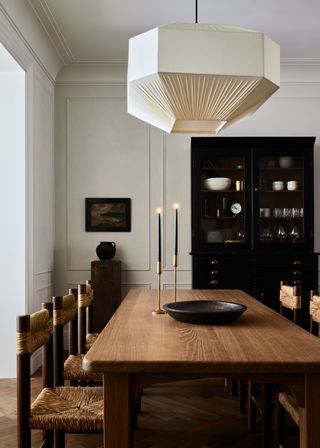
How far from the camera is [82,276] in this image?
5.93m

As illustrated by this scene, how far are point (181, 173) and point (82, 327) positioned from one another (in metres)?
3.00

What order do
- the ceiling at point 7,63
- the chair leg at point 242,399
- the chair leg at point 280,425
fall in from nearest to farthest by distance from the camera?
the chair leg at point 280,425
the chair leg at point 242,399
the ceiling at point 7,63

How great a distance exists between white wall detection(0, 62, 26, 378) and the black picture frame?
132 cm

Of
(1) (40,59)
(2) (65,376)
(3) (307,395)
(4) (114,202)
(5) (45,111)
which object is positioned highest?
(1) (40,59)

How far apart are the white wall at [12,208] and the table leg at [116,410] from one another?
2.97 metres

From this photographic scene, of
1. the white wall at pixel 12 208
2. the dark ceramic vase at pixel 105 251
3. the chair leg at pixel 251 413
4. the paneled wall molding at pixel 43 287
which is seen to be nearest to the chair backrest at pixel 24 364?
the chair leg at pixel 251 413

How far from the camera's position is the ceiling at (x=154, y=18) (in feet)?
14.6

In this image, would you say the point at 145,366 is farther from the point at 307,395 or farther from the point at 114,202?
the point at 114,202

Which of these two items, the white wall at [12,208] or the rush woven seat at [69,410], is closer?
the rush woven seat at [69,410]

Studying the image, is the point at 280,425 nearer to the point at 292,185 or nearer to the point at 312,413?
the point at 312,413

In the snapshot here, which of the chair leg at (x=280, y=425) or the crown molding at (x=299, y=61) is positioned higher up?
the crown molding at (x=299, y=61)

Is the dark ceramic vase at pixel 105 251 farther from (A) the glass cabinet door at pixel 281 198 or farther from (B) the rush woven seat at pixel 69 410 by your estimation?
(B) the rush woven seat at pixel 69 410

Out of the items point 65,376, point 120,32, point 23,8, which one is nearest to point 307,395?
point 65,376

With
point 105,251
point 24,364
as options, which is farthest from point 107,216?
point 24,364
